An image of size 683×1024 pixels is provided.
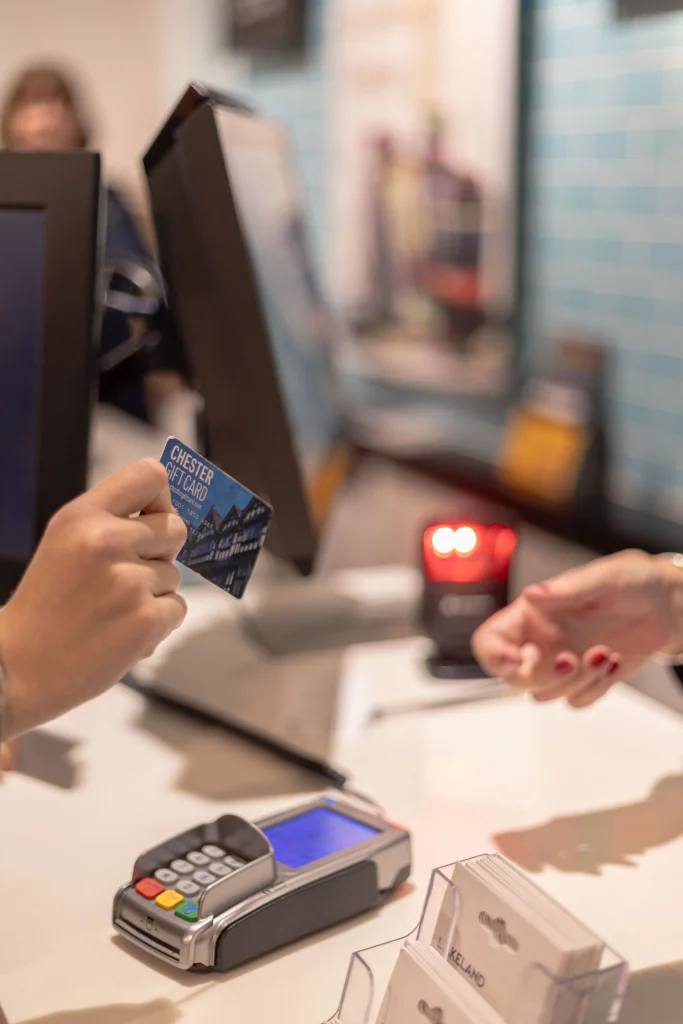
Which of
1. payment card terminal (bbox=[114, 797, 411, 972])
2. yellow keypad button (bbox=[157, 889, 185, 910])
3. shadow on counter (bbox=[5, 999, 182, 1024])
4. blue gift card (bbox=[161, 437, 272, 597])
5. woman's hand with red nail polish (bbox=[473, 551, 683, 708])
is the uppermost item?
blue gift card (bbox=[161, 437, 272, 597])

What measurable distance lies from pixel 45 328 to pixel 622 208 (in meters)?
1.24

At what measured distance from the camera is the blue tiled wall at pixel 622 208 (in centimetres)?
167

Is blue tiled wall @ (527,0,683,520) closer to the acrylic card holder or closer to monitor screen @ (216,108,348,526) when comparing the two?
monitor screen @ (216,108,348,526)

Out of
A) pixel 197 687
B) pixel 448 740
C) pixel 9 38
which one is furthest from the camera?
pixel 9 38

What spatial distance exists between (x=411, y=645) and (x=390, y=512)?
38.7 inches

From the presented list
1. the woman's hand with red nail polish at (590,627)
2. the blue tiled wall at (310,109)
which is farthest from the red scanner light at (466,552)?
the blue tiled wall at (310,109)

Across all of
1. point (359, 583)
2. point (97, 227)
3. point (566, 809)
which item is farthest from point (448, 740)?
point (97, 227)

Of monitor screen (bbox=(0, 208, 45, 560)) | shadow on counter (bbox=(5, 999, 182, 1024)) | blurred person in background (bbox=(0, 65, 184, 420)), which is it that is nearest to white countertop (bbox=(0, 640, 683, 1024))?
shadow on counter (bbox=(5, 999, 182, 1024))

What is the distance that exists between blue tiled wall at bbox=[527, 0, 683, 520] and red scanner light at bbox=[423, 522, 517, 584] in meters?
0.65

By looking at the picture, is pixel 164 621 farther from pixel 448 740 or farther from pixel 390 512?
pixel 390 512

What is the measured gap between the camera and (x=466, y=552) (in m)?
1.15

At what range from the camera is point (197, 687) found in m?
1.09

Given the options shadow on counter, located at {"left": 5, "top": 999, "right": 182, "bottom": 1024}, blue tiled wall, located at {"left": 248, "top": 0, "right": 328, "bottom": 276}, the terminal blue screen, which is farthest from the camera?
blue tiled wall, located at {"left": 248, "top": 0, "right": 328, "bottom": 276}

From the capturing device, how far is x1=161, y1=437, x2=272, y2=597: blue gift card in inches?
25.2
